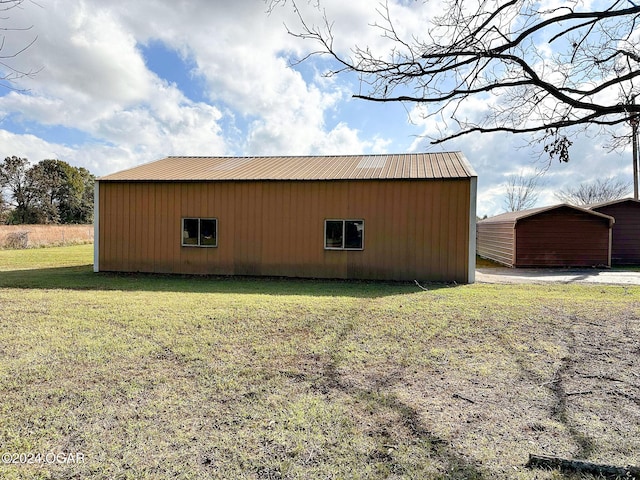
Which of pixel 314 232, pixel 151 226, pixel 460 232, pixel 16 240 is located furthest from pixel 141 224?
pixel 16 240

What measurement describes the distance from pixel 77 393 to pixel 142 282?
716cm

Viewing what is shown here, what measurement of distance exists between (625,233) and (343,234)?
508 inches

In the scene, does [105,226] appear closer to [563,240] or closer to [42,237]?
[42,237]

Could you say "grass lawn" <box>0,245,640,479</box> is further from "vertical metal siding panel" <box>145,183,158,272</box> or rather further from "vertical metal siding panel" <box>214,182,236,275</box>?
"vertical metal siding panel" <box>145,183,158,272</box>

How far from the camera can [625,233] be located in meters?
14.8

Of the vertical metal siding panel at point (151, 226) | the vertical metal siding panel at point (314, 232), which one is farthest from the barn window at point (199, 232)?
the vertical metal siding panel at point (314, 232)

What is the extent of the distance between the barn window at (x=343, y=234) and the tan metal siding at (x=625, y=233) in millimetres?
11349

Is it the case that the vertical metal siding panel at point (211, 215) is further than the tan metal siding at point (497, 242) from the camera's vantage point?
No

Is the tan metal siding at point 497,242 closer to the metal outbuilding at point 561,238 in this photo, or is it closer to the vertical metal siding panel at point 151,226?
the metal outbuilding at point 561,238

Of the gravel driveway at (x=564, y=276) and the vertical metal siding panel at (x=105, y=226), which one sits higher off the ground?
the vertical metal siding panel at (x=105, y=226)

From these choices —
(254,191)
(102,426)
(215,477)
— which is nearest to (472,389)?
(215,477)

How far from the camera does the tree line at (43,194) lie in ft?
113

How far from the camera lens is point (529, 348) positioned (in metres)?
4.27

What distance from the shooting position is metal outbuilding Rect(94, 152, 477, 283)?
9.80m
